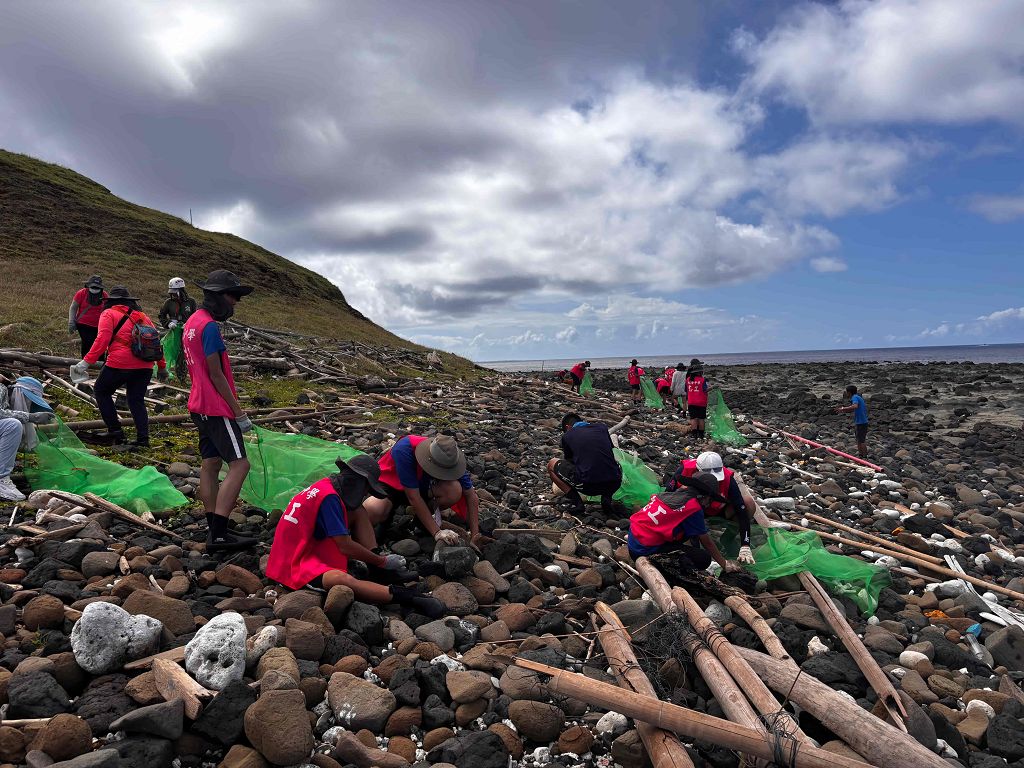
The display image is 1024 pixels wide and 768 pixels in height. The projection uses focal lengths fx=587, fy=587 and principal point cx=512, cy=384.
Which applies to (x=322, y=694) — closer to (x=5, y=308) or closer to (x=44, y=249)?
(x=5, y=308)

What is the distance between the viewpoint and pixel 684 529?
5445 millimetres

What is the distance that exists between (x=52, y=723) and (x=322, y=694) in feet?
3.99

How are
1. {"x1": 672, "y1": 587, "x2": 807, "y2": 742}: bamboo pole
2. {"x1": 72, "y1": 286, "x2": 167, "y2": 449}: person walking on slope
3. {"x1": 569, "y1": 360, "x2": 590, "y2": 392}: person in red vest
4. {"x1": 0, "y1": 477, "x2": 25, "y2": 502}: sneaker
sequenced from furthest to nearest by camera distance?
1. {"x1": 569, "y1": 360, "x2": 590, "y2": 392}: person in red vest
2. {"x1": 72, "y1": 286, "x2": 167, "y2": 449}: person walking on slope
3. {"x1": 0, "y1": 477, "x2": 25, "y2": 502}: sneaker
4. {"x1": 672, "y1": 587, "x2": 807, "y2": 742}: bamboo pole

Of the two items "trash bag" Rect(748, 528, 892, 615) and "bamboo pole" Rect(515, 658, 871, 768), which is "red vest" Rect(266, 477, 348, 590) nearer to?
"bamboo pole" Rect(515, 658, 871, 768)

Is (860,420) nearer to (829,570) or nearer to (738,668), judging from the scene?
(829,570)

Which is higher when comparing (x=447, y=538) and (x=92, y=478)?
(x=92, y=478)

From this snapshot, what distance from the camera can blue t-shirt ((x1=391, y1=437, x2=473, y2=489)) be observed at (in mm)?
5504

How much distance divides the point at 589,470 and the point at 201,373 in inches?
181

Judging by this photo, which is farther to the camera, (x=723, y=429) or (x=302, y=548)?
(x=723, y=429)

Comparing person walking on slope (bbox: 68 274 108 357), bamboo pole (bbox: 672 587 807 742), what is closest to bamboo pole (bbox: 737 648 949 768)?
bamboo pole (bbox: 672 587 807 742)

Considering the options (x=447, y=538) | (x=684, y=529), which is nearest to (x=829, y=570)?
(x=684, y=529)

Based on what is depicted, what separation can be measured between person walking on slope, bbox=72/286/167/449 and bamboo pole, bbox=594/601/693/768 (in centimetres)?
637

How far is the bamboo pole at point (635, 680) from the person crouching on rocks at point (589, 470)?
9.71 ft

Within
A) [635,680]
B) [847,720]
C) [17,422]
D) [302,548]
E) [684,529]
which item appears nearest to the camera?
[847,720]
